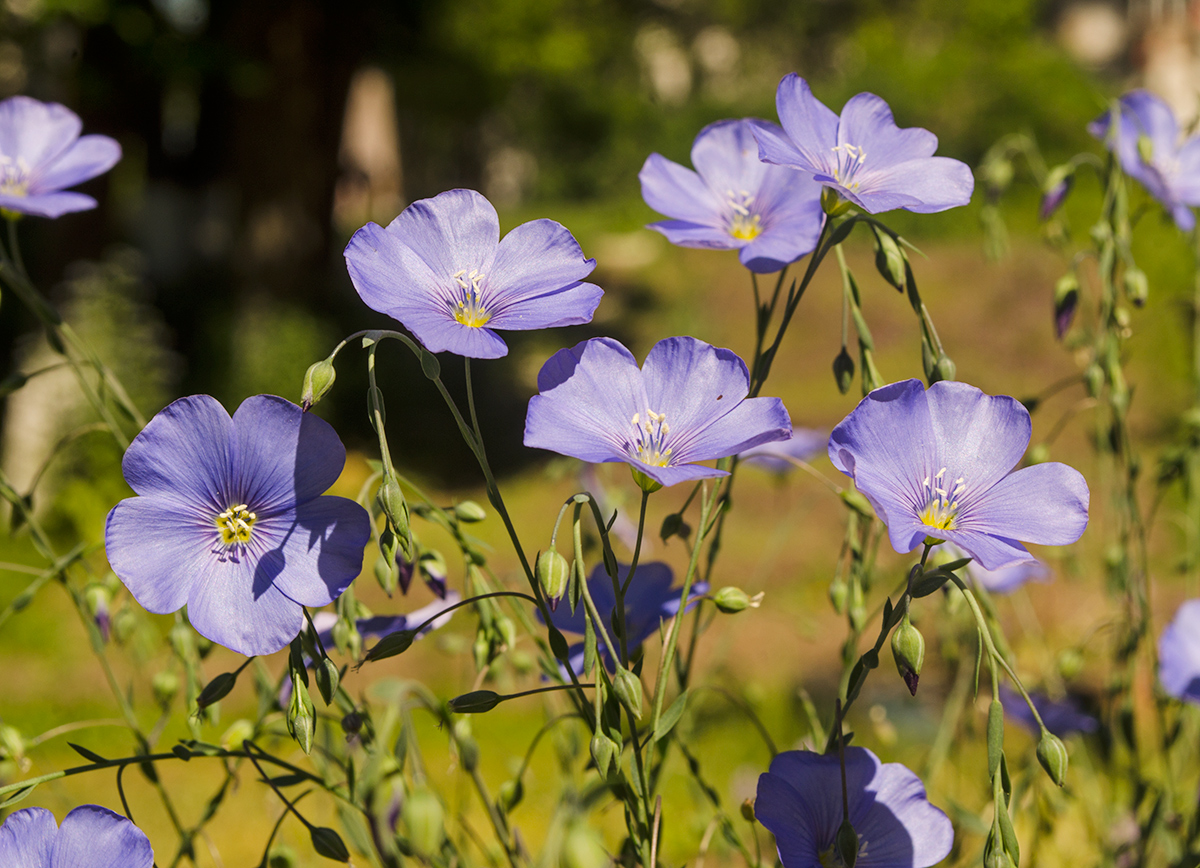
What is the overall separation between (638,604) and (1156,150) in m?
0.94

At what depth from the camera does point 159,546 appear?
69 centimetres

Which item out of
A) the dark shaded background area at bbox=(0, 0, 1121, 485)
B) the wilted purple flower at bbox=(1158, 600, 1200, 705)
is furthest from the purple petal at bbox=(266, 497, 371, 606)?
the dark shaded background area at bbox=(0, 0, 1121, 485)

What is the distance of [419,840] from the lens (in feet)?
1.85

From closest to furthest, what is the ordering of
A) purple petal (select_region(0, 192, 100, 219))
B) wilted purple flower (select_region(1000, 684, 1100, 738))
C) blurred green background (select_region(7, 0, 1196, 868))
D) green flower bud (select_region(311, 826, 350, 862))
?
green flower bud (select_region(311, 826, 350, 862)), purple petal (select_region(0, 192, 100, 219)), wilted purple flower (select_region(1000, 684, 1100, 738)), blurred green background (select_region(7, 0, 1196, 868))

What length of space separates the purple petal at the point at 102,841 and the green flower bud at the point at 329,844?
0.11m

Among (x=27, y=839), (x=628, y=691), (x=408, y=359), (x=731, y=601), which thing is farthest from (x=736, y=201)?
(x=408, y=359)

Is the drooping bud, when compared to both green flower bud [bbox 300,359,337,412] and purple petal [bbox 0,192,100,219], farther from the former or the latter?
purple petal [bbox 0,192,100,219]

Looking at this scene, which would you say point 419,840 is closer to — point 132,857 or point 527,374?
point 132,857

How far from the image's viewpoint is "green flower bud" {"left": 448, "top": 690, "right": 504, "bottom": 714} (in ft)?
2.24

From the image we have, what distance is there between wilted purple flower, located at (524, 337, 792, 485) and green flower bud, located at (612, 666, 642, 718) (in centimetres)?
14

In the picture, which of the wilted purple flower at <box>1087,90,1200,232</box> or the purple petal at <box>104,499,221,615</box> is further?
the wilted purple flower at <box>1087,90,1200,232</box>

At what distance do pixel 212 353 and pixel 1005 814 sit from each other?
6.01 m

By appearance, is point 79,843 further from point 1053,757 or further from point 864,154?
point 864,154

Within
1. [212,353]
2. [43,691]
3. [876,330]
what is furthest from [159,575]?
[876,330]
